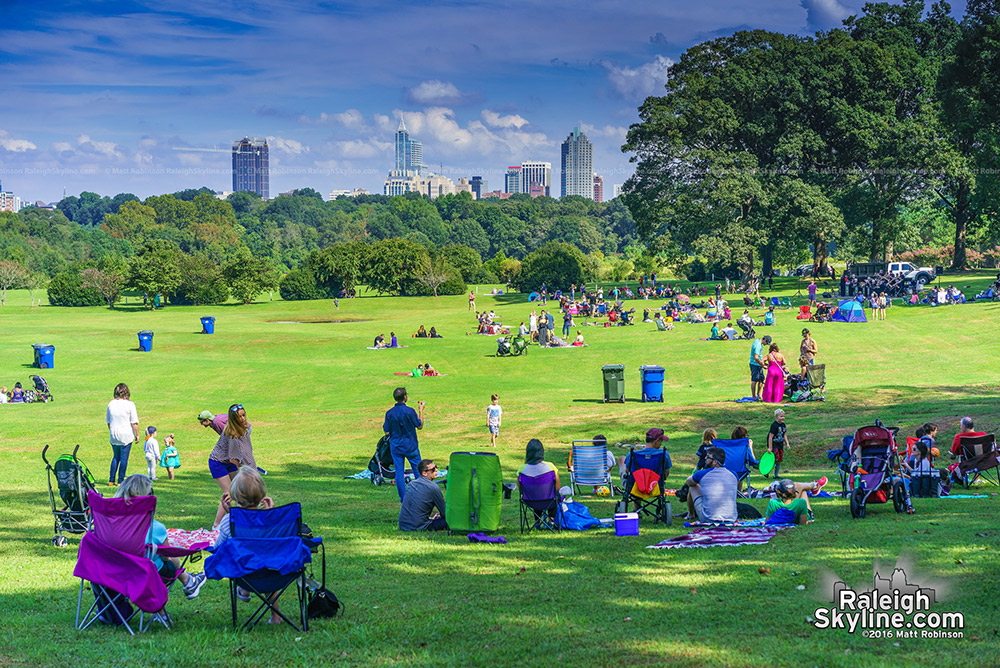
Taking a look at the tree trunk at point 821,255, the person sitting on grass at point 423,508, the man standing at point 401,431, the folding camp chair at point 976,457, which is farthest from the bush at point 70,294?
the folding camp chair at point 976,457

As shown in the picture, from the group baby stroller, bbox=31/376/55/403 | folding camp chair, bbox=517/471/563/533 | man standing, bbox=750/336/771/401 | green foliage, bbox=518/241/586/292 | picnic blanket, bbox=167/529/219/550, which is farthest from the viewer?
green foliage, bbox=518/241/586/292

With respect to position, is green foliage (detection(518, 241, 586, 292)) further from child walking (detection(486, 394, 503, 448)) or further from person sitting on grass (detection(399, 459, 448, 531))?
person sitting on grass (detection(399, 459, 448, 531))

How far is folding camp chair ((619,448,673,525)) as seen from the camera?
38.2 feet

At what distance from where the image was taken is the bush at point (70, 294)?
90000mm

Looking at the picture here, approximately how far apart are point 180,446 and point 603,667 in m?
17.2

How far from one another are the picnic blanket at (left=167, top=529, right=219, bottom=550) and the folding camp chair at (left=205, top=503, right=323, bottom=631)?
1.86 m

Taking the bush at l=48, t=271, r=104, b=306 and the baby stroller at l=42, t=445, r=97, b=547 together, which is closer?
the baby stroller at l=42, t=445, r=97, b=547

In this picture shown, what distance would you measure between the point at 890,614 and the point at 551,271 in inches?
3139

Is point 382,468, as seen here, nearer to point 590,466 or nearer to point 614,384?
point 590,466

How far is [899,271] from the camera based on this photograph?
56.9 m

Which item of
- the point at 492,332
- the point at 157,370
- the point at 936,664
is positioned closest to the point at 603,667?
the point at 936,664

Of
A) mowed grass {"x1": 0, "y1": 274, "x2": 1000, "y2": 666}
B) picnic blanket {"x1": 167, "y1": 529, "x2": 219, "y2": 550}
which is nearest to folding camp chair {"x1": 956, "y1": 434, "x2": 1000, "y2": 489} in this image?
mowed grass {"x1": 0, "y1": 274, "x2": 1000, "y2": 666}

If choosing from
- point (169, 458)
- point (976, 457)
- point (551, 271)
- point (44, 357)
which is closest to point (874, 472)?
point (976, 457)

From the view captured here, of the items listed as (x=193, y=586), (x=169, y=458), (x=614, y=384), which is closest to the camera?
(x=193, y=586)
